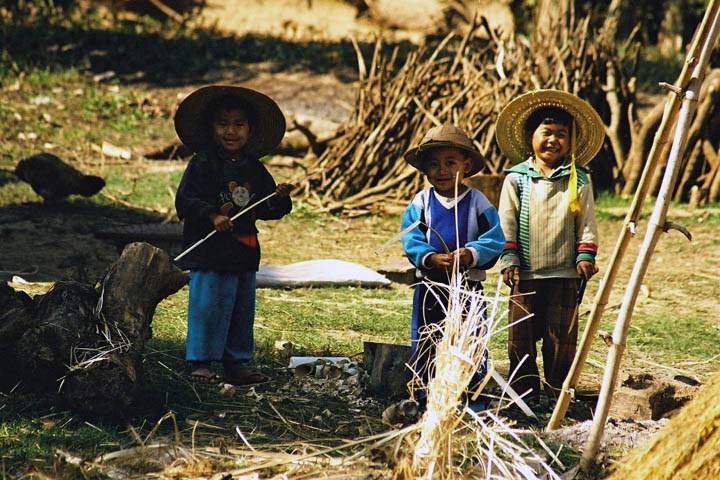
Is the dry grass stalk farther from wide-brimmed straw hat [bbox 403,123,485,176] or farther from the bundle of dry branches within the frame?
the bundle of dry branches

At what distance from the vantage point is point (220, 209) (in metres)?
4.46

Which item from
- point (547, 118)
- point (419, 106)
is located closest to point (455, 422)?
point (547, 118)

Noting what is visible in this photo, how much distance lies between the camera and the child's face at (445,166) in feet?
13.6

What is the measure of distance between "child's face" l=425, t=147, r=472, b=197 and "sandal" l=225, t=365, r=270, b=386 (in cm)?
114

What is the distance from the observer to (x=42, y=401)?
3926 mm

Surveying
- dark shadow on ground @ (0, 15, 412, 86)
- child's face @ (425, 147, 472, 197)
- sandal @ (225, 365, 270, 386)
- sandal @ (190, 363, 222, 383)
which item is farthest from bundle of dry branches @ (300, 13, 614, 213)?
child's face @ (425, 147, 472, 197)

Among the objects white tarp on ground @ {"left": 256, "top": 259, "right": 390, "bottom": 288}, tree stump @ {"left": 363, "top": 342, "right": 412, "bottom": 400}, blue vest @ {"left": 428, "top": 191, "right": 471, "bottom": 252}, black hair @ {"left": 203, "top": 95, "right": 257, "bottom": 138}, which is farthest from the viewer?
white tarp on ground @ {"left": 256, "top": 259, "right": 390, "bottom": 288}

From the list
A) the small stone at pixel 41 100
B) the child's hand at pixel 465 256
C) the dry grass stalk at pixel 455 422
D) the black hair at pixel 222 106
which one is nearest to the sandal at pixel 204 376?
the black hair at pixel 222 106

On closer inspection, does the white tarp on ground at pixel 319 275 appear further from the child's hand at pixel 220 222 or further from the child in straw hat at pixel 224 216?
the child's hand at pixel 220 222

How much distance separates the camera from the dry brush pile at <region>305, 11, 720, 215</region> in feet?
31.0

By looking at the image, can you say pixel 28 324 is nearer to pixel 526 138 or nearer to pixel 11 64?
pixel 526 138

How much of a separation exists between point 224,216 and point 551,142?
1431 mm

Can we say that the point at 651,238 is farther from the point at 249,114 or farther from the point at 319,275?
the point at 319,275

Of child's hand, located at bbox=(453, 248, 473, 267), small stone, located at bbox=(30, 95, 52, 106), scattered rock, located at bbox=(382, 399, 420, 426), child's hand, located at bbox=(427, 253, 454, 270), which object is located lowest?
scattered rock, located at bbox=(382, 399, 420, 426)
